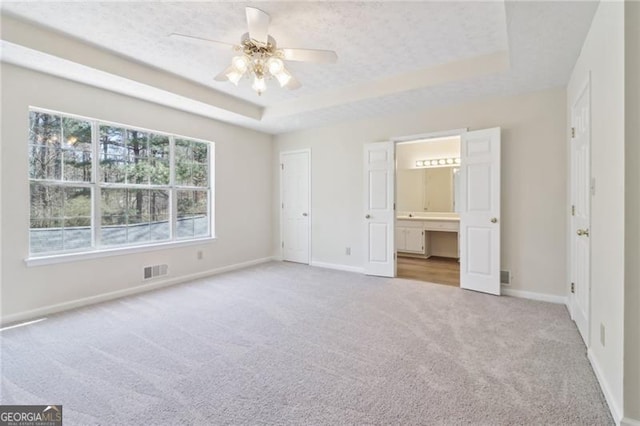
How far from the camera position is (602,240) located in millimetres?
1972

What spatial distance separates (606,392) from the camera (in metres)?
1.80

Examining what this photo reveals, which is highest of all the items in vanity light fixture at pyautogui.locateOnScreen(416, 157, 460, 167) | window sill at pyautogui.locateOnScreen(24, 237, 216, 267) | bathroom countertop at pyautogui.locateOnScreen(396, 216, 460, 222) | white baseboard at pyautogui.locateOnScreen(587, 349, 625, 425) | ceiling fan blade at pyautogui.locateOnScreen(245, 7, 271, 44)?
ceiling fan blade at pyautogui.locateOnScreen(245, 7, 271, 44)

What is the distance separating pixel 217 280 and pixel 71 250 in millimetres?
1813

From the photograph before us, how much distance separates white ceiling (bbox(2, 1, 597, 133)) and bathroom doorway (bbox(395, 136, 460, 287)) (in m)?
2.60

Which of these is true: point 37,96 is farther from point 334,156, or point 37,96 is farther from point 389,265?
point 389,265

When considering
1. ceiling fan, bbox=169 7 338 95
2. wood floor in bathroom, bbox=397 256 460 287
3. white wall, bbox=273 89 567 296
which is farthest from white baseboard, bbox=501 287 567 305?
ceiling fan, bbox=169 7 338 95

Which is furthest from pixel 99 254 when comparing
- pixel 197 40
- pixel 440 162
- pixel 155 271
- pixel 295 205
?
pixel 440 162

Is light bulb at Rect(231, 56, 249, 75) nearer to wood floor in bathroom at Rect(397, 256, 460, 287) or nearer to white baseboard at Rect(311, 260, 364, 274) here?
white baseboard at Rect(311, 260, 364, 274)

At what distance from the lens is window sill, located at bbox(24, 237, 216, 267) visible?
10.4 ft

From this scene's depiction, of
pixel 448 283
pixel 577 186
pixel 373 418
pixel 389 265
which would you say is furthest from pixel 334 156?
pixel 373 418

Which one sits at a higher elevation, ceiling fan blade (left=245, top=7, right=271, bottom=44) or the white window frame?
ceiling fan blade (left=245, top=7, right=271, bottom=44)

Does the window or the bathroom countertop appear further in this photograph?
the bathroom countertop

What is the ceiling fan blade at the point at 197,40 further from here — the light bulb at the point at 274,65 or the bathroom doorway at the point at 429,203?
the bathroom doorway at the point at 429,203

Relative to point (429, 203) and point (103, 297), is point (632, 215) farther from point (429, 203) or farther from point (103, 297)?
point (429, 203)
